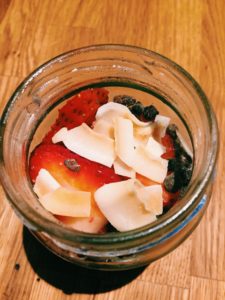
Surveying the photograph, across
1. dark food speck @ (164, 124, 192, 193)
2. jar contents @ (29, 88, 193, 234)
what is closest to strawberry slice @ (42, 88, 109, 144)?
jar contents @ (29, 88, 193, 234)

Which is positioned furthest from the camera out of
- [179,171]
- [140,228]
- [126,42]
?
[126,42]

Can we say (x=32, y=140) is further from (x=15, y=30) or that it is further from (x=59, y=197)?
(x=15, y=30)

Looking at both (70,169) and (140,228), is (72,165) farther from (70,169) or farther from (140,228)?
(140,228)

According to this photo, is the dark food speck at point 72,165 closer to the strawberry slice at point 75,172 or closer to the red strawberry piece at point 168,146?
the strawberry slice at point 75,172

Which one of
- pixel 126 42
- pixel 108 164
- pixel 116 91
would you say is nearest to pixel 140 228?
pixel 108 164

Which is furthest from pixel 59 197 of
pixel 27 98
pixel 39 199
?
pixel 27 98

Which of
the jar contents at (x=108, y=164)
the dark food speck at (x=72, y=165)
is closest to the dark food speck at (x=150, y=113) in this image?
the jar contents at (x=108, y=164)
